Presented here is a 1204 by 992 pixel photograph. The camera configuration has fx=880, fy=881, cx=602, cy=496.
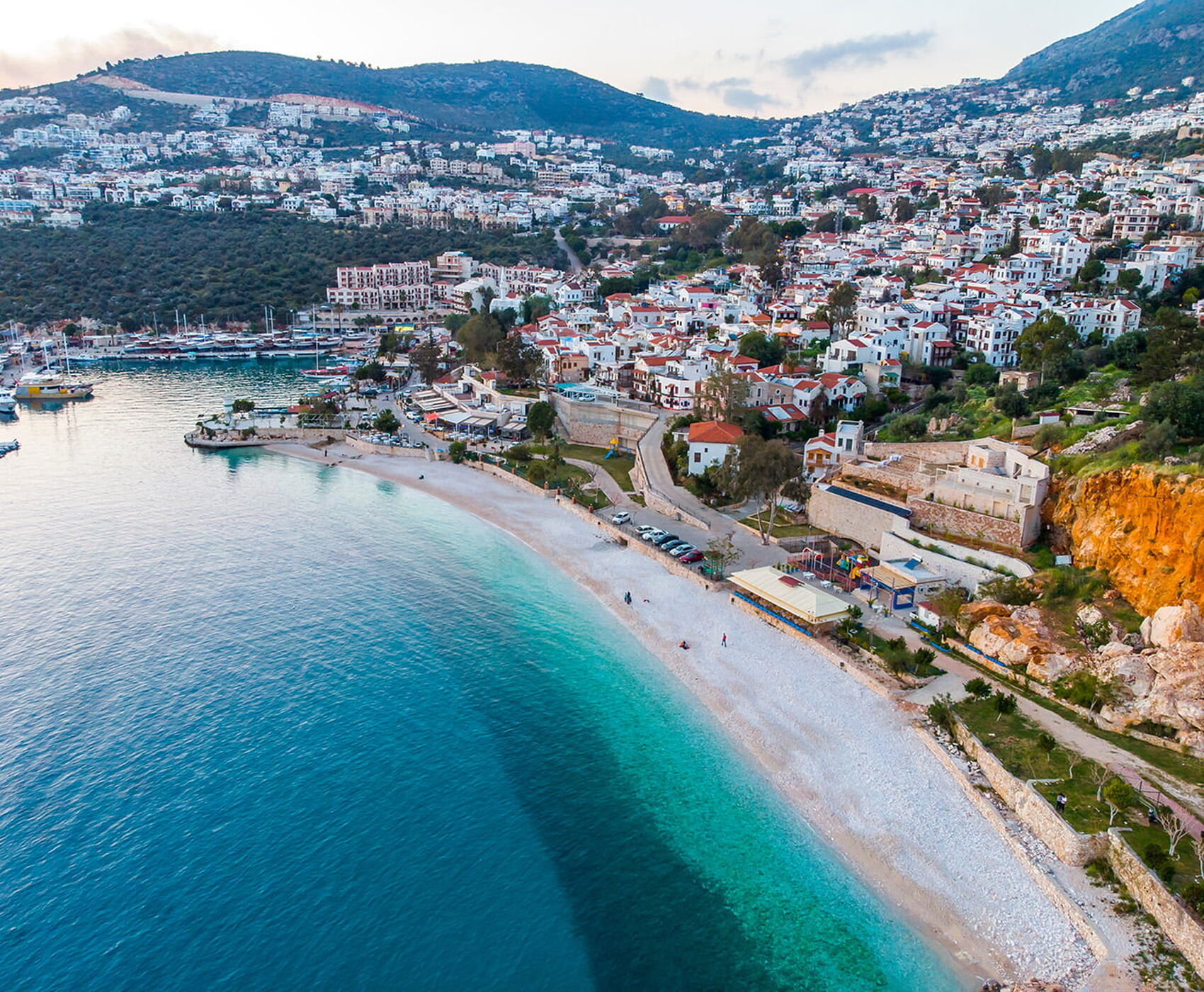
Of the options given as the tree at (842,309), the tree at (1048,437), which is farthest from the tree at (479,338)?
the tree at (1048,437)

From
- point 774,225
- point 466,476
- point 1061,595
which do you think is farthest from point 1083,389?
point 774,225

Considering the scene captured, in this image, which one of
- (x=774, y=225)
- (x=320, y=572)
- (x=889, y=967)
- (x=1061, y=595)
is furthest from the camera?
(x=774, y=225)

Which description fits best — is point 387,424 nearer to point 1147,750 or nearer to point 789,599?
point 789,599

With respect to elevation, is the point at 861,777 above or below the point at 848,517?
below

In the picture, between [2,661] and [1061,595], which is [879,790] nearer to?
[1061,595]

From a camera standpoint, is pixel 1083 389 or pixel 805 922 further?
pixel 1083 389

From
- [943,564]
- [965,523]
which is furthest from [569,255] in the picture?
[943,564]

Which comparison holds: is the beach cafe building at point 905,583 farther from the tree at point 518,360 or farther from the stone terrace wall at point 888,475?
the tree at point 518,360
